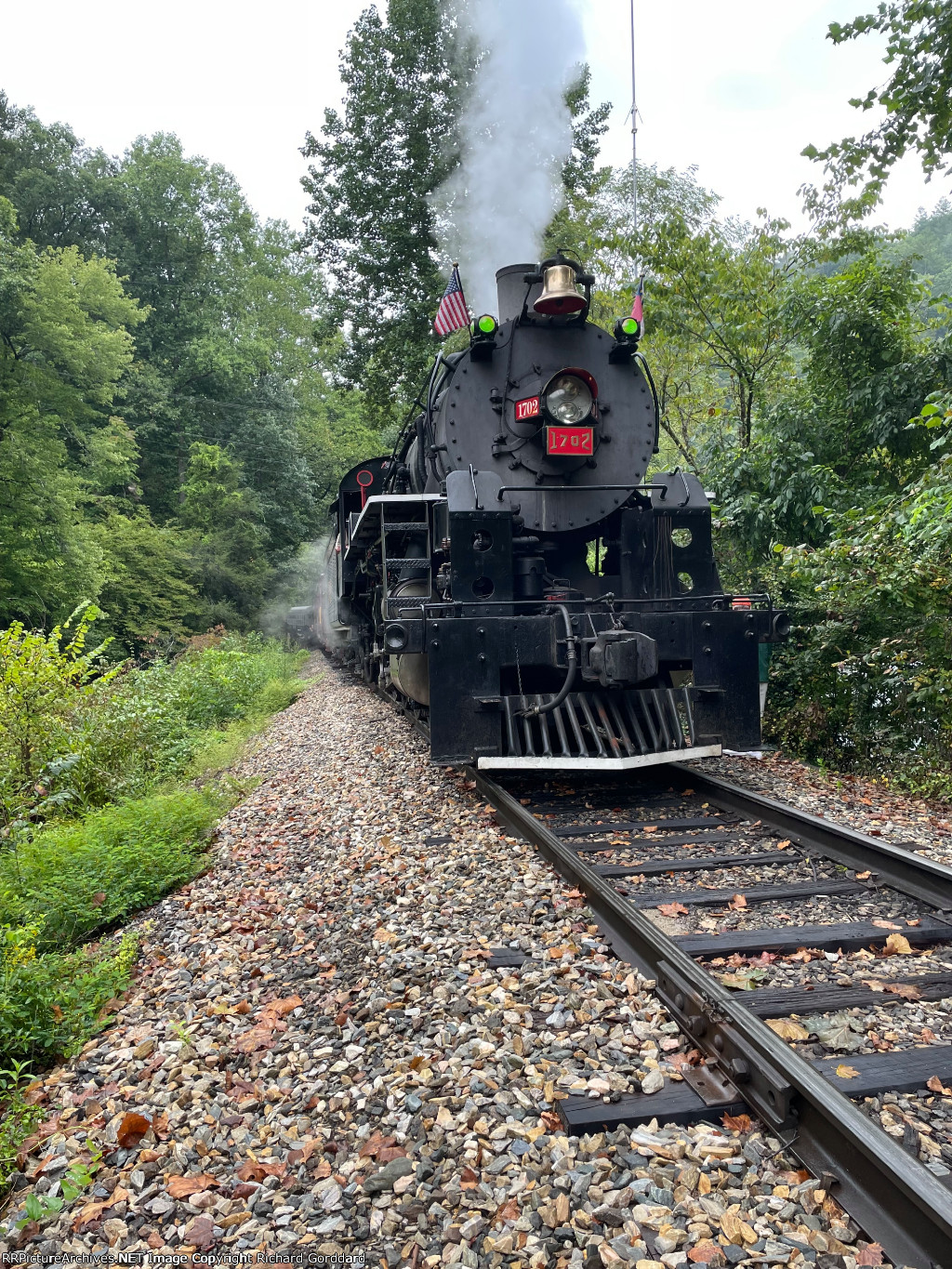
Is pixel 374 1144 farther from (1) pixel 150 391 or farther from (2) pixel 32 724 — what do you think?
(1) pixel 150 391

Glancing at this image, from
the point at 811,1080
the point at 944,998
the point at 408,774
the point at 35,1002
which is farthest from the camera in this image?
the point at 408,774

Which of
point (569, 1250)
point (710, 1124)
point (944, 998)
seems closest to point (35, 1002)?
point (569, 1250)

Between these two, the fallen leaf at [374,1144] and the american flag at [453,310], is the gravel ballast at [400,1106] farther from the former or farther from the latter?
the american flag at [453,310]

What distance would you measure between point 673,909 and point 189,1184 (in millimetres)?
1960

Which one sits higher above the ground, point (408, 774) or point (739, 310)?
point (739, 310)

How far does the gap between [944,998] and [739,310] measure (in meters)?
8.56

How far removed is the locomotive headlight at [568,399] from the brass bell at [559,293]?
1.77 ft

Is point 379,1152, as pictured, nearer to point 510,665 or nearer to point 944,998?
point 944,998

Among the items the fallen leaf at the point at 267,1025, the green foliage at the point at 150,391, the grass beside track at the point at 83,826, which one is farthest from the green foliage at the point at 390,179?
the fallen leaf at the point at 267,1025

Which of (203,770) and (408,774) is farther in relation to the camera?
(203,770)

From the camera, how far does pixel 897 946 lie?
280cm

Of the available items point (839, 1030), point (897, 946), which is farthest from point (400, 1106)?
point (897, 946)

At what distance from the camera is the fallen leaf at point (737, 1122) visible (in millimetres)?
1941

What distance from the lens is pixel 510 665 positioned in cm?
486
